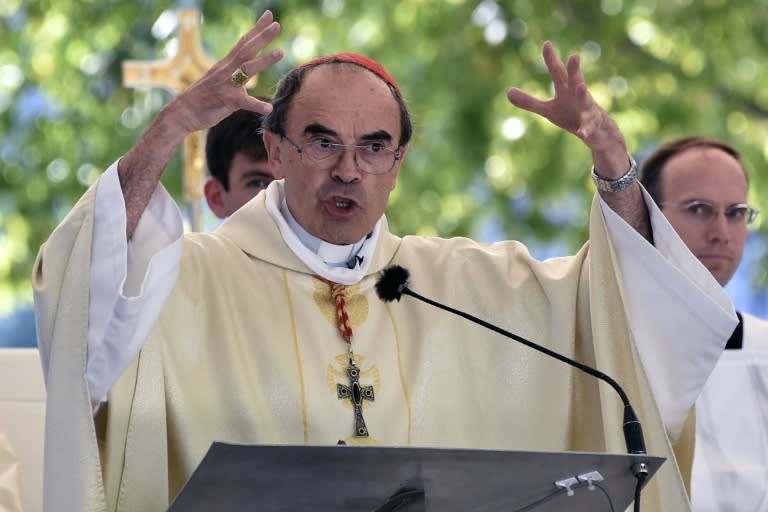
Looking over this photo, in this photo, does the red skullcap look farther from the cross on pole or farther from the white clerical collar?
the cross on pole

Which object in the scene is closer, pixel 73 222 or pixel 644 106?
pixel 73 222

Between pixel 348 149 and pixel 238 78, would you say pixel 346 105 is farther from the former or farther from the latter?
pixel 238 78

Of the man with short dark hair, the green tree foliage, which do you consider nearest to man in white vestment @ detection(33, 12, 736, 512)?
the man with short dark hair

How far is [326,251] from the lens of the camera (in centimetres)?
451

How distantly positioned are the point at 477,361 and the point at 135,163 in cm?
127

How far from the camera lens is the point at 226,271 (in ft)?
14.4

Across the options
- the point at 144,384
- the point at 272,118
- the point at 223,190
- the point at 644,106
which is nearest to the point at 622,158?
the point at 272,118

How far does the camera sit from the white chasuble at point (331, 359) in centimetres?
386

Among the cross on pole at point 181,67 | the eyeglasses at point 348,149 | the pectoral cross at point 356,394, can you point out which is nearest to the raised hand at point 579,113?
the eyeglasses at point 348,149

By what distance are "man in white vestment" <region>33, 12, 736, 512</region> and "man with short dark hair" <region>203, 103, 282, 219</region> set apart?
99 cm

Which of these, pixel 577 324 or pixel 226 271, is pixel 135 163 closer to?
pixel 226 271

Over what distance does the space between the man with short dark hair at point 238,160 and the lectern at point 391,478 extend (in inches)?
101

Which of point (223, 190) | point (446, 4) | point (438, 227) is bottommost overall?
point (223, 190)

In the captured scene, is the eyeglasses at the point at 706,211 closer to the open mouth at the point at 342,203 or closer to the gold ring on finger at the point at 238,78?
the open mouth at the point at 342,203
